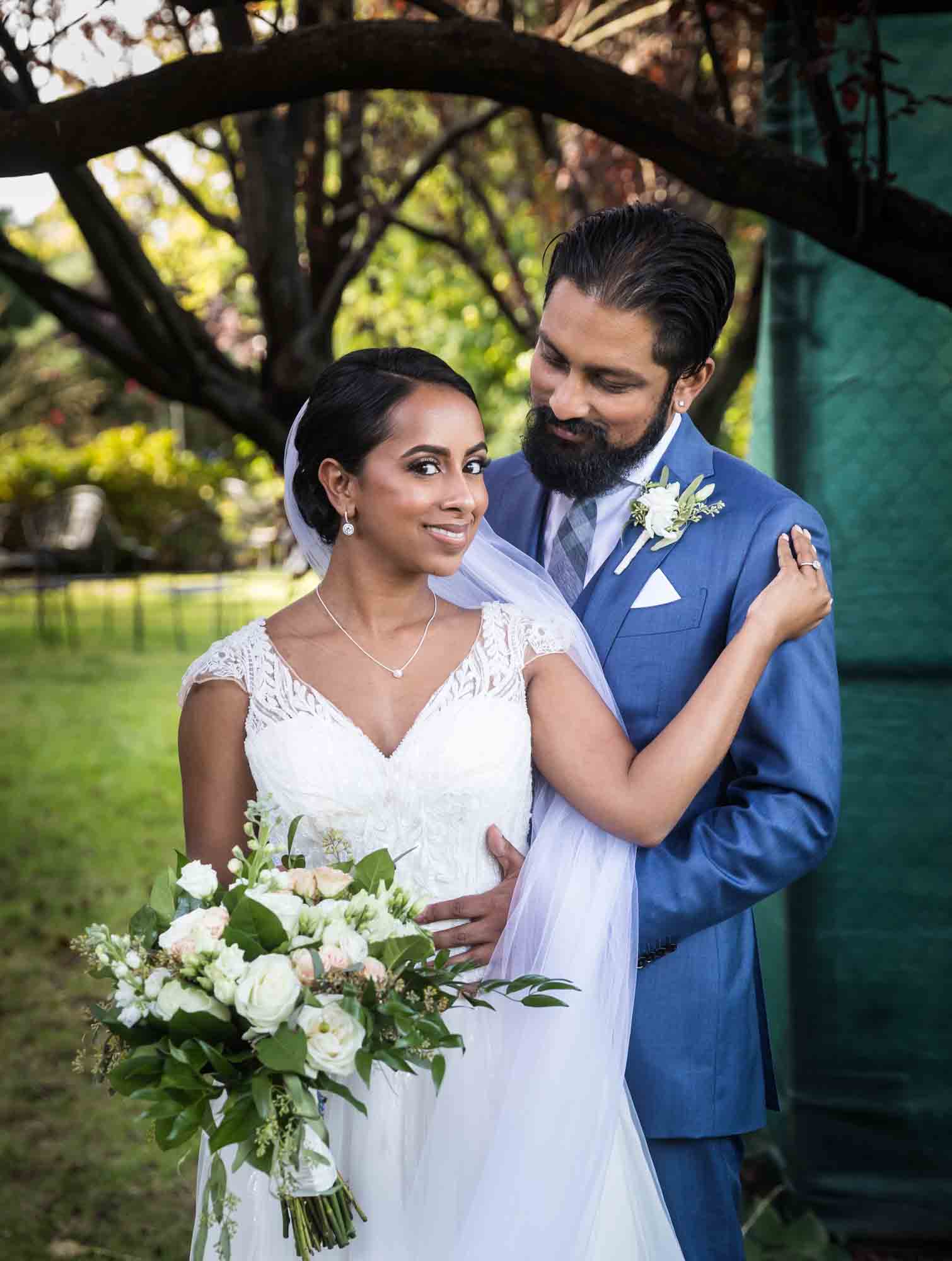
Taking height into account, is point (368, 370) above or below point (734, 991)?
above

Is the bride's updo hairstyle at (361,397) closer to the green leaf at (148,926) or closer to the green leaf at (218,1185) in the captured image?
the green leaf at (148,926)

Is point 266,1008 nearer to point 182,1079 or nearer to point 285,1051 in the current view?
point 285,1051

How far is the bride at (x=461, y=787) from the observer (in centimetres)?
248

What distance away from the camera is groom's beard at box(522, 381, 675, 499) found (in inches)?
110

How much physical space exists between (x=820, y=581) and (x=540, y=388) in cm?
70

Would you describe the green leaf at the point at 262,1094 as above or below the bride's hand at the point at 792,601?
below

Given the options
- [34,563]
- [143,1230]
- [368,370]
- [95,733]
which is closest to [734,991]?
[368,370]

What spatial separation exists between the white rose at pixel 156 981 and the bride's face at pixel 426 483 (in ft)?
3.02

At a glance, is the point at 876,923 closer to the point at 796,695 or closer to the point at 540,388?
the point at 796,695

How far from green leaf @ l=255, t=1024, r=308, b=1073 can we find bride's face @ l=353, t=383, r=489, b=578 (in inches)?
38.1

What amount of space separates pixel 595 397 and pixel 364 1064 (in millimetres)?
1420

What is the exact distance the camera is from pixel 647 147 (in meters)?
3.18

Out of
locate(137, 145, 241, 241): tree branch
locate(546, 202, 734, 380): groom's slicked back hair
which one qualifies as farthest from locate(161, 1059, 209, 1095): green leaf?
locate(137, 145, 241, 241): tree branch

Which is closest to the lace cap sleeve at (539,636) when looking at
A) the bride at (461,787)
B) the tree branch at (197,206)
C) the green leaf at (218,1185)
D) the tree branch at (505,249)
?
the bride at (461,787)
